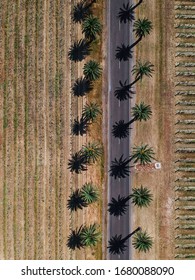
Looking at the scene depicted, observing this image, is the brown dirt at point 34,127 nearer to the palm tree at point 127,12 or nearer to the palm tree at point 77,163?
the palm tree at point 77,163

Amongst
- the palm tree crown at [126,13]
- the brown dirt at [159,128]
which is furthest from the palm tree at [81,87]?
the palm tree crown at [126,13]

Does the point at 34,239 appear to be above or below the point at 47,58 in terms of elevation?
below

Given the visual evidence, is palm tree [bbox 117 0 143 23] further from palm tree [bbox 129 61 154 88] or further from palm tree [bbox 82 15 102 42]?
palm tree [bbox 129 61 154 88]

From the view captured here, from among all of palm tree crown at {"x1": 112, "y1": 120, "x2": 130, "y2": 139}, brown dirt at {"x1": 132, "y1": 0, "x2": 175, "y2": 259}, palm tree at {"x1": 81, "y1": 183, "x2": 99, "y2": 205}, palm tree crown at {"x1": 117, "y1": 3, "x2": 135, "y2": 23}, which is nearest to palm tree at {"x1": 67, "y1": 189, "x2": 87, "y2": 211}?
palm tree at {"x1": 81, "y1": 183, "x2": 99, "y2": 205}

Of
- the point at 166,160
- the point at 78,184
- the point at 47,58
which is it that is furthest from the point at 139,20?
the point at 78,184

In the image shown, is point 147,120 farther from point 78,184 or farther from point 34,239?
point 34,239
